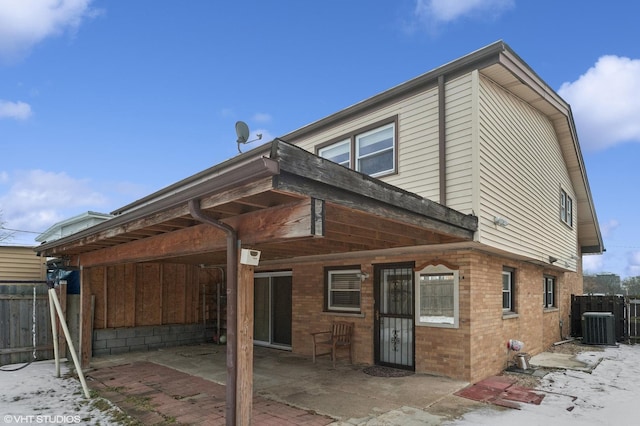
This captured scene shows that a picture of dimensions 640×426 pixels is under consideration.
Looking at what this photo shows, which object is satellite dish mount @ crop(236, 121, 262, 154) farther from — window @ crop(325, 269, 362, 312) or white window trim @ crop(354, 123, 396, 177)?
window @ crop(325, 269, 362, 312)

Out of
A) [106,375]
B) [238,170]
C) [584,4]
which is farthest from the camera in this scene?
[584,4]

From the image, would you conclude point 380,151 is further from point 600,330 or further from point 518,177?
point 600,330

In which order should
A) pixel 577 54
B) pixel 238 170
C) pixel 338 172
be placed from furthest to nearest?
pixel 577 54
pixel 338 172
pixel 238 170

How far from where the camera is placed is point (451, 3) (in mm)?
11992

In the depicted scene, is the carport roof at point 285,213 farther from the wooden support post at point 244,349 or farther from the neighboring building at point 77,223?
the neighboring building at point 77,223

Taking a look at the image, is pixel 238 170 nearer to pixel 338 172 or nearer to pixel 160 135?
pixel 338 172

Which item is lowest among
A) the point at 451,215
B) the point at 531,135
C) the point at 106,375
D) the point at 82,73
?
the point at 106,375

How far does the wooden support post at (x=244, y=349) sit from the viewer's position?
4676 millimetres

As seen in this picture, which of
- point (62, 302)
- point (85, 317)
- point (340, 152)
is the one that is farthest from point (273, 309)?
point (62, 302)

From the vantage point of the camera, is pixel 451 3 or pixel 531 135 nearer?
pixel 531 135

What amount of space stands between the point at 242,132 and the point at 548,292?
1029 cm

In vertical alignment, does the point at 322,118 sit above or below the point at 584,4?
below

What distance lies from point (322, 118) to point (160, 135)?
15275 millimetres

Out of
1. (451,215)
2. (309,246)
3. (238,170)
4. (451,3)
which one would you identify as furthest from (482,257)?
(451,3)
